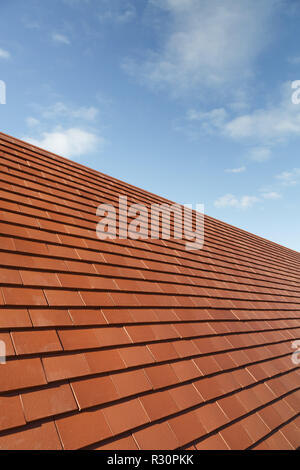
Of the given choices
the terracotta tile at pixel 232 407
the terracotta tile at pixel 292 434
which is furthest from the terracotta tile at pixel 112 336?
the terracotta tile at pixel 292 434

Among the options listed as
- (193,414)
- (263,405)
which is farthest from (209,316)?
(193,414)

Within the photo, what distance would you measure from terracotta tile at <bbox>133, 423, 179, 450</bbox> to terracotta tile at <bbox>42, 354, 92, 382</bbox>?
48 centimetres

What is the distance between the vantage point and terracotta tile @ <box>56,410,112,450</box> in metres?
1.31

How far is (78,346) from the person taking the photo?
5.66 ft

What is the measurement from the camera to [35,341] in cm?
159

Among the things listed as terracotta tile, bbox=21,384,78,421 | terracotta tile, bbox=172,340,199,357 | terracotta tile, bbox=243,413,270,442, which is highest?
terracotta tile, bbox=172,340,199,357

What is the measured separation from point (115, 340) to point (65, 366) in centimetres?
46

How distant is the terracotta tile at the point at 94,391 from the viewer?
4.90ft

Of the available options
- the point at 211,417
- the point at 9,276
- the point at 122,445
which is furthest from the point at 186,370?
the point at 9,276

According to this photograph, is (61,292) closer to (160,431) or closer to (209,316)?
(160,431)

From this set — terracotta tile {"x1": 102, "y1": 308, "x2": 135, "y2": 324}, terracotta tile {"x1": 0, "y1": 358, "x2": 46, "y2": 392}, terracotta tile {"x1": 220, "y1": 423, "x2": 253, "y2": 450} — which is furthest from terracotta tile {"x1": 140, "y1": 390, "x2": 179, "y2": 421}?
terracotta tile {"x1": 0, "y1": 358, "x2": 46, "y2": 392}

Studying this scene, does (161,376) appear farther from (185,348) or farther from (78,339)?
(78,339)

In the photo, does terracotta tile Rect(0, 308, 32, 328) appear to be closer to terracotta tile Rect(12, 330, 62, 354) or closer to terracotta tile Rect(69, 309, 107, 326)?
terracotta tile Rect(12, 330, 62, 354)

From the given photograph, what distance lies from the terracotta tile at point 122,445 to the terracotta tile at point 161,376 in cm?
41
